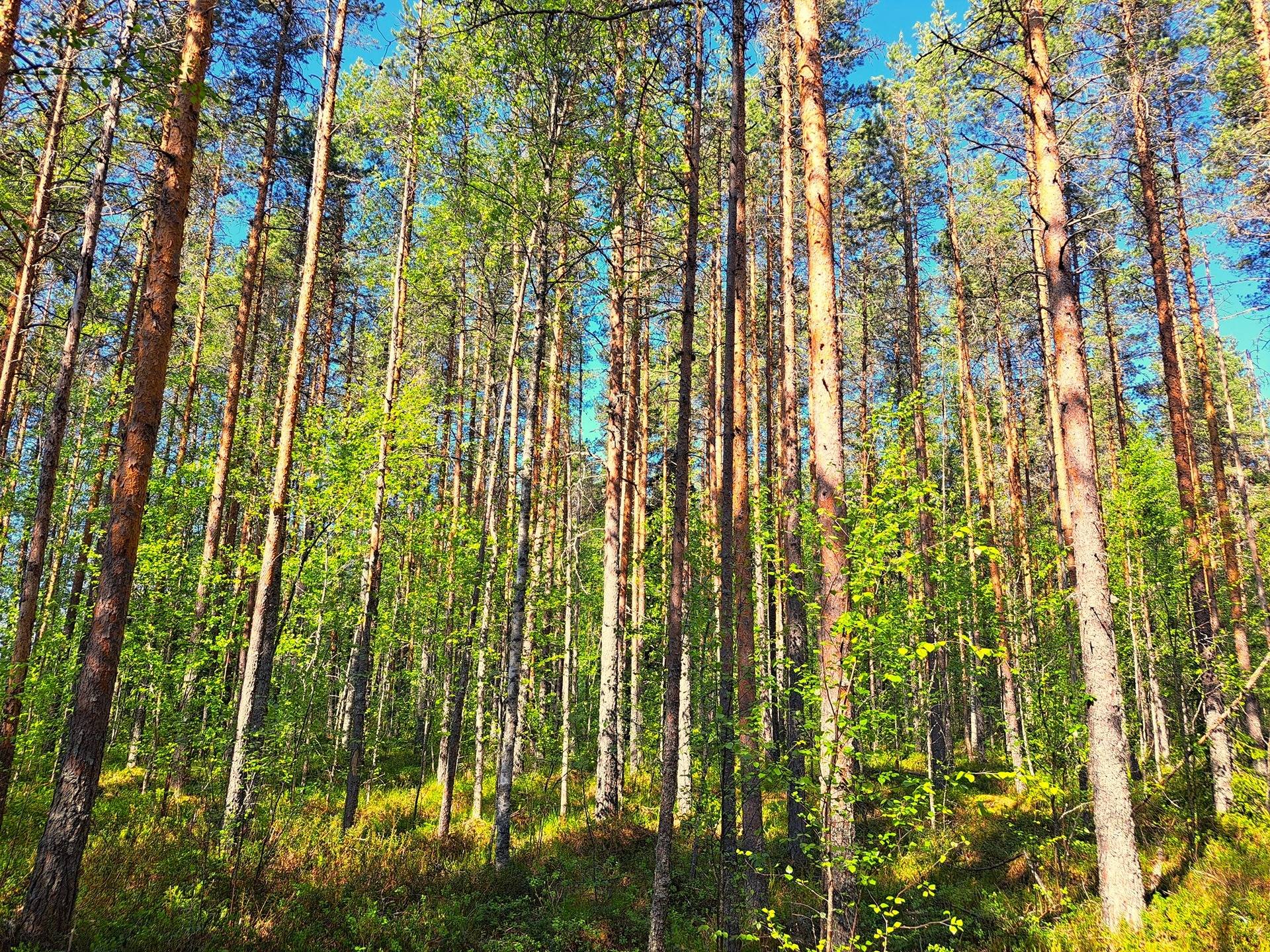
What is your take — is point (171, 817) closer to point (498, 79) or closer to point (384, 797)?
point (384, 797)

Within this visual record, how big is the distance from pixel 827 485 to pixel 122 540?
6793 mm

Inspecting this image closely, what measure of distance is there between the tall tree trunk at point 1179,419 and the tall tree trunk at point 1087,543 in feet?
16.9

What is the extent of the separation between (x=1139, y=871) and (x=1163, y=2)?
15907mm

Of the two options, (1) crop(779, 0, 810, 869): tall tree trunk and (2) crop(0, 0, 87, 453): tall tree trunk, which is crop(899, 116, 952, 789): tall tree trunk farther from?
(2) crop(0, 0, 87, 453): tall tree trunk

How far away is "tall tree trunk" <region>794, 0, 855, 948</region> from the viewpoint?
203 inches

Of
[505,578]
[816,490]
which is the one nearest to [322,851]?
[505,578]

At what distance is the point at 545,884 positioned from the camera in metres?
9.24

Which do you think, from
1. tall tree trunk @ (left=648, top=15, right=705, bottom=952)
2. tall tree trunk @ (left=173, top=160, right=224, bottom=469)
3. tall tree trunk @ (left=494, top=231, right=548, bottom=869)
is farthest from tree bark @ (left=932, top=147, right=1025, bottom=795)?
tall tree trunk @ (left=173, top=160, right=224, bottom=469)

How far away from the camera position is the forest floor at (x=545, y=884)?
20.2ft

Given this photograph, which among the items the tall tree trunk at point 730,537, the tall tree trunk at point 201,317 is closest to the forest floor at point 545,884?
the tall tree trunk at point 730,537

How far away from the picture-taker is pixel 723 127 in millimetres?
12414

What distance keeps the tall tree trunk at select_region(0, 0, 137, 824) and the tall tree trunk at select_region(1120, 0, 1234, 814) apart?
16.7 meters

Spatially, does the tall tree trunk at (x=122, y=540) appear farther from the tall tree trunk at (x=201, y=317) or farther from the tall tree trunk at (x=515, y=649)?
the tall tree trunk at (x=201, y=317)

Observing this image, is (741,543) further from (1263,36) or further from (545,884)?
(1263,36)
